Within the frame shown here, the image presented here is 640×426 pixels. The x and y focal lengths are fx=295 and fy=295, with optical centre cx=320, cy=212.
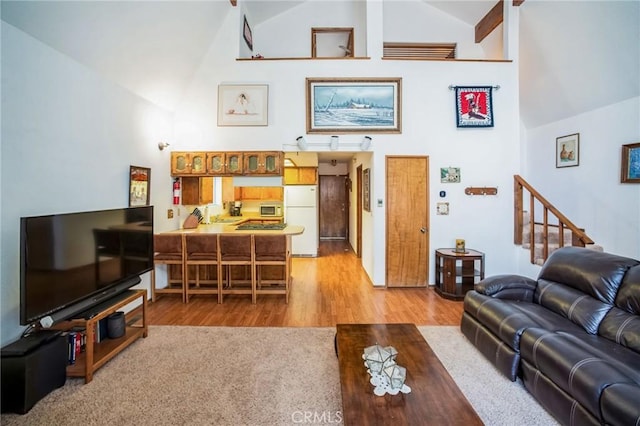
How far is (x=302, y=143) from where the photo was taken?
439 centimetres

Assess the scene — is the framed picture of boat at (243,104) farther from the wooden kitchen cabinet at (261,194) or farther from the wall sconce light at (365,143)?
the wooden kitchen cabinet at (261,194)

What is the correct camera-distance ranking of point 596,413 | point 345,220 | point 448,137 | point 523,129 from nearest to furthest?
point 596,413 → point 448,137 → point 523,129 → point 345,220

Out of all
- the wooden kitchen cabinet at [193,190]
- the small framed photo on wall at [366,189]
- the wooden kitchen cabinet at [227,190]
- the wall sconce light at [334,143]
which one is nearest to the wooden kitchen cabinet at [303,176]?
the wooden kitchen cabinet at [227,190]

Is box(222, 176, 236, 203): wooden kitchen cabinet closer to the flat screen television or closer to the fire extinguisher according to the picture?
the fire extinguisher

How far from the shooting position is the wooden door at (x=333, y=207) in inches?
359

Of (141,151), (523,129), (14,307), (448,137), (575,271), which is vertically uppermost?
(523,129)

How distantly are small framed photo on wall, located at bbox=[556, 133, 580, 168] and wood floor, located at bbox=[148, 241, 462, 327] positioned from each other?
3.16 m

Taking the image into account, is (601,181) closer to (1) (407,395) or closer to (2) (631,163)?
(2) (631,163)

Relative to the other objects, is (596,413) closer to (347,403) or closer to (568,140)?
(347,403)

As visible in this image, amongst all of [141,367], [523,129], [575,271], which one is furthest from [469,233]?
[141,367]

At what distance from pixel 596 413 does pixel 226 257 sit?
3.66 metres

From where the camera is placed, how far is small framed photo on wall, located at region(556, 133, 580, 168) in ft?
15.4

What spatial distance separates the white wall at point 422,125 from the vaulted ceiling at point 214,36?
15.2 inches

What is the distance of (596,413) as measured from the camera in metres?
1.47
